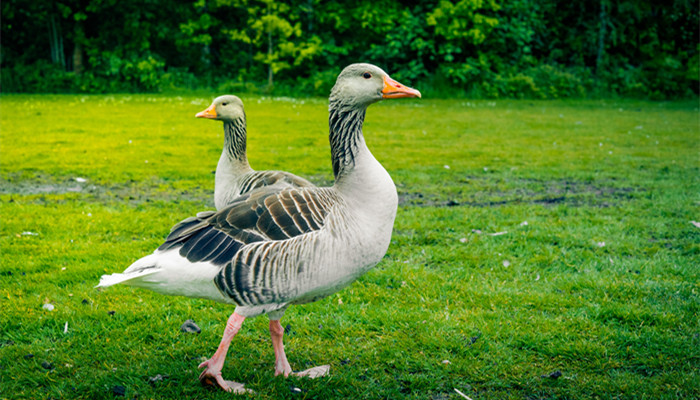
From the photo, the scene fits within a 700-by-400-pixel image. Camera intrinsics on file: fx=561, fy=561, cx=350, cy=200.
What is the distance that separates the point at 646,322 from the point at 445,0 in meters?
27.7

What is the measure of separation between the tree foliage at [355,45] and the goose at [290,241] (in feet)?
82.0

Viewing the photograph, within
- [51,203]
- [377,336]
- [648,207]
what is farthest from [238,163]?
[648,207]

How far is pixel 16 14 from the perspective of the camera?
30.8 m

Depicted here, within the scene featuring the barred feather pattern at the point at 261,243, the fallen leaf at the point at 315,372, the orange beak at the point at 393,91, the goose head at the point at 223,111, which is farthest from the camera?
the goose head at the point at 223,111

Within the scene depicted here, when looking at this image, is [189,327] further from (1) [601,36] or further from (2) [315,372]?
(1) [601,36]

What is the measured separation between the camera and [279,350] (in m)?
4.05

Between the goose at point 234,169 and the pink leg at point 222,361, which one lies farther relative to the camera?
the goose at point 234,169

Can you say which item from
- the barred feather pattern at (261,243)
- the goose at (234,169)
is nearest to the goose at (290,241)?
the barred feather pattern at (261,243)

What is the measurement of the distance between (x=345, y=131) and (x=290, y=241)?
90 cm

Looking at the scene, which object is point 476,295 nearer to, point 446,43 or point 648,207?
point 648,207

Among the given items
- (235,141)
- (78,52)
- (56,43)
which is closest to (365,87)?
(235,141)

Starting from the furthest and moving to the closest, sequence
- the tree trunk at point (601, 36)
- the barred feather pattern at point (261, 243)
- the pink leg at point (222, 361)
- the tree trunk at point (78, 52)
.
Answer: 1. the tree trunk at point (601, 36)
2. the tree trunk at point (78, 52)
3. the pink leg at point (222, 361)
4. the barred feather pattern at point (261, 243)

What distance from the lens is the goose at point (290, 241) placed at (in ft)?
11.5

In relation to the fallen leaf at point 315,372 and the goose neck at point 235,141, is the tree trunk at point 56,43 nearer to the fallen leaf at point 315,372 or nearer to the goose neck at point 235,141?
the goose neck at point 235,141
